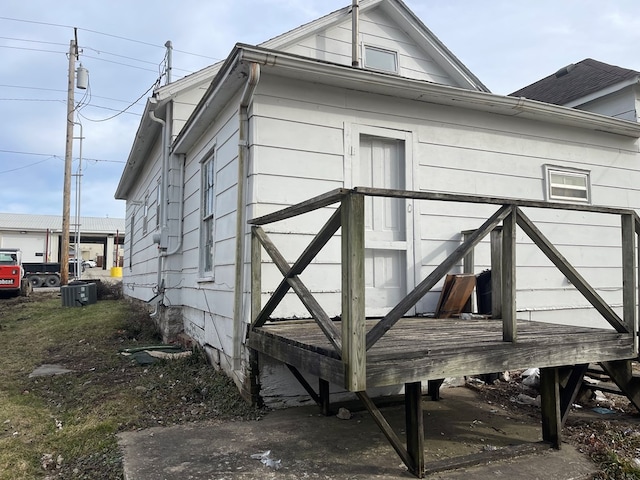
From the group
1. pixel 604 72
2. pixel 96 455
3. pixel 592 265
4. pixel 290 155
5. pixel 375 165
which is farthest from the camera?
pixel 604 72

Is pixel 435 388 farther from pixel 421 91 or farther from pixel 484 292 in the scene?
pixel 421 91

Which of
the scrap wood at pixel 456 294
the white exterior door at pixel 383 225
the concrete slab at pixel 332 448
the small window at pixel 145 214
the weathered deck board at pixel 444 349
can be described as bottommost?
the concrete slab at pixel 332 448

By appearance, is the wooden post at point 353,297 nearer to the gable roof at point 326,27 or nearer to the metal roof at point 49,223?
the gable roof at point 326,27

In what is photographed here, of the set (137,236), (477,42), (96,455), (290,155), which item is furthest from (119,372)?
(477,42)

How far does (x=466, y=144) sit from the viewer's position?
5.60m

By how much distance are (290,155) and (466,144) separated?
2239mm

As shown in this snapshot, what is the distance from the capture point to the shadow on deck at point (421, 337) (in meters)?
2.63

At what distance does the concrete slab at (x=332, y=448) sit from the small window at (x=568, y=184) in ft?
10.4

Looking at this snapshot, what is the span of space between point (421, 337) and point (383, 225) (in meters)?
1.87

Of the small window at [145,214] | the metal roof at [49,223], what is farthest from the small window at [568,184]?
the metal roof at [49,223]

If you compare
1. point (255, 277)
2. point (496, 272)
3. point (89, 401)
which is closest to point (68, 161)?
point (89, 401)

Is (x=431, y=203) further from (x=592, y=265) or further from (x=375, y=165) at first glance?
(x=592, y=265)

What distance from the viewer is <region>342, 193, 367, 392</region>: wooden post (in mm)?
2570

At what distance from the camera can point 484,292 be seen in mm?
5246
